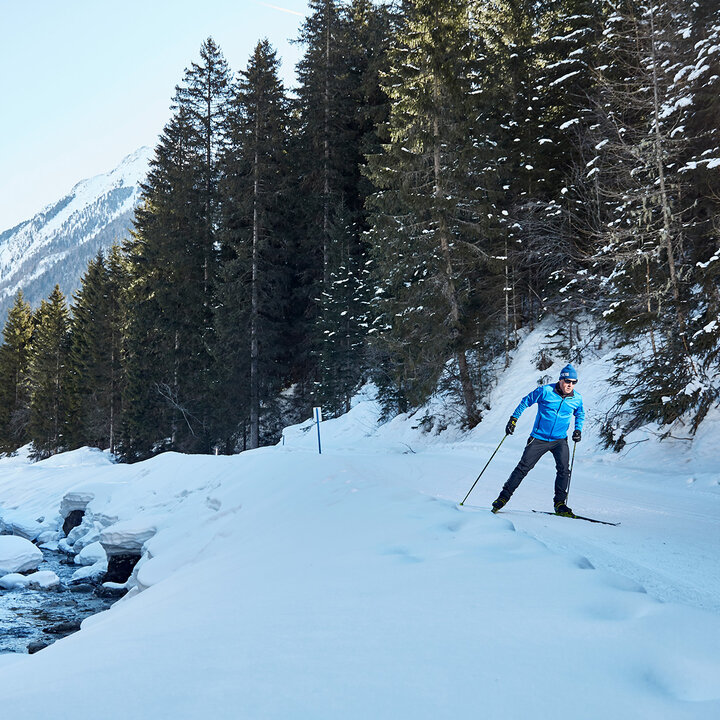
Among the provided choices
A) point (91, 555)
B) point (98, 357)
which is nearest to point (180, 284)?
point (98, 357)

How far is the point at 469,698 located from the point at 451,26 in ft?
68.3

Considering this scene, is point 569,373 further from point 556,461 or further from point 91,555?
point 91,555

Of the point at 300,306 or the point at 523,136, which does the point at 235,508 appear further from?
the point at 300,306

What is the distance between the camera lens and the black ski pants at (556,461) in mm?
7234

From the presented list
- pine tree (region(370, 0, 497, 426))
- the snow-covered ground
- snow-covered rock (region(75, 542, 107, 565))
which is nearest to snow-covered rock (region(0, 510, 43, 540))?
snow-covered rock (region(75, 542, 107, 565))

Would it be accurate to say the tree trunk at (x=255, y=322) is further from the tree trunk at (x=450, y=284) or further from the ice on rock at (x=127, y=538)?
the ice on rock at (x=127, y=538)

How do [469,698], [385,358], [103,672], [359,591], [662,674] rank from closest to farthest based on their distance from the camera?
[469,698], [662,674], [103,672], [359,591], [385,358]

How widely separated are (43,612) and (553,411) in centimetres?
974

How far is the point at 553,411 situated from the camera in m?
7.34

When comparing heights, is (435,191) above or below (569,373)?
above

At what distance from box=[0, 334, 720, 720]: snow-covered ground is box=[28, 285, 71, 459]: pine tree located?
1795 inches

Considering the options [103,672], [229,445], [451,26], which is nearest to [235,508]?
[103,672]

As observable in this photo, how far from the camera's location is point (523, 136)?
19906 millimetres

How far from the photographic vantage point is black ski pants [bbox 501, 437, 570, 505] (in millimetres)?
7234
